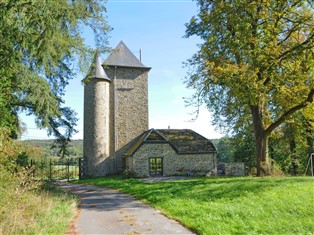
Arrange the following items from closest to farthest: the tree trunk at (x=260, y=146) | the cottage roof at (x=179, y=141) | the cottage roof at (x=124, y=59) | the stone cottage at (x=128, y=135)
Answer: the tree trunk at (x=260, y=146) < the stone cottage at (x=128, y=135) < the cottage roof at (x=179, y=141) < the cottage roof at (x=124, y=59)

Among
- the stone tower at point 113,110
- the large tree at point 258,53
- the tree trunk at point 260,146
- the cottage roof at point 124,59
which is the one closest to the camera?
the large tree at point 258,53

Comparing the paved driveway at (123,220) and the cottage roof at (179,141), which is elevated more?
the cottage roof at (179,141)

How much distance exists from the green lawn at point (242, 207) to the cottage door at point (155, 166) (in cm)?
1072

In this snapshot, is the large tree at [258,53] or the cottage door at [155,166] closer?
the large tree at [258,53]

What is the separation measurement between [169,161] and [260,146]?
8868 millimetres

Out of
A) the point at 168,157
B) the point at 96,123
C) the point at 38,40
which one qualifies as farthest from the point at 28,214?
the point at 96,123

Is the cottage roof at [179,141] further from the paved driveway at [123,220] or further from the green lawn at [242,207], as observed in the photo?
the paved driveway at [123,220]

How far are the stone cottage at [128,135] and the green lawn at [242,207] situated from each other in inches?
432

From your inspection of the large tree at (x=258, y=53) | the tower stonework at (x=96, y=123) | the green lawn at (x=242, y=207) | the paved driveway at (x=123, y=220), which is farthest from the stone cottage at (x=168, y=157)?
the paved driveway at (x=123, y=220)

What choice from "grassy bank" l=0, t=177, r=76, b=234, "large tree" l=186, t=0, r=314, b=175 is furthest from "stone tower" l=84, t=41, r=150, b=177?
"grassy bank" l=0, t=177, r=76, b=234

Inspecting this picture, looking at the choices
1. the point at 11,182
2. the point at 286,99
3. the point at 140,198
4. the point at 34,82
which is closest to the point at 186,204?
the point at 140,198

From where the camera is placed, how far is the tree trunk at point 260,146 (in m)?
17.7

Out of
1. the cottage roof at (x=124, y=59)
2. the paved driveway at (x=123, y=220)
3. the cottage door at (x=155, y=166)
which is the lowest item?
the paved driveway at (x=123, y=220)

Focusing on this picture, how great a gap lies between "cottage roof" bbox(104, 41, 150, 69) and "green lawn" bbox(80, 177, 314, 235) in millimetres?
18394
